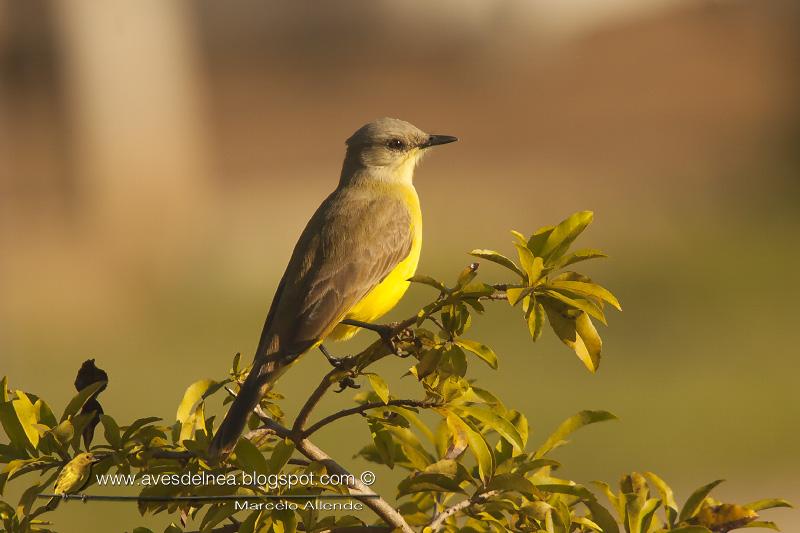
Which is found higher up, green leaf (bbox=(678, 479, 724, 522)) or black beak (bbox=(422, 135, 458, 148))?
black beak (bbox=(422, 135, 458, 148))

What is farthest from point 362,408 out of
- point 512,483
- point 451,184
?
point 451,184

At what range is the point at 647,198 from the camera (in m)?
23.5

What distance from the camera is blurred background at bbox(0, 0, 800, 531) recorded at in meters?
13.9

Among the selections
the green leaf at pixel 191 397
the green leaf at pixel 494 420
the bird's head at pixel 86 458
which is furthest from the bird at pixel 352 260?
the green leaf at pixel 494 420

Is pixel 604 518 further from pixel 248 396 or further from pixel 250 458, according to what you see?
pixel 248 396

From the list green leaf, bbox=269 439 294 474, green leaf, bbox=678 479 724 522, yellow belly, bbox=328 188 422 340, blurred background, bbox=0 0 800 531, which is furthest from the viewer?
blurred background, bbox=0 0 800 531

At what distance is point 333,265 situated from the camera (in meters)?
4.71

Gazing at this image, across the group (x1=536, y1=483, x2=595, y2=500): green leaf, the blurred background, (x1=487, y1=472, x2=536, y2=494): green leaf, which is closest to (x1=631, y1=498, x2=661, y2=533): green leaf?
(x1=536, y1=483, x2=595, y2=500): green leaf

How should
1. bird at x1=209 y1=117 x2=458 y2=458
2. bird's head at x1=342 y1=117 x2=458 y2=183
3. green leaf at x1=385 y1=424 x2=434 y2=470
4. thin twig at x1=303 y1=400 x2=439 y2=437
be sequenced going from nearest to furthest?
thin twig at x1=303 y1=400 x2=439 y2=437
green leaf at x1=385 y1=424 x2=434 y2=470
bird at x1=209 y1=117 x2=458 y2=458
bird's head at x1=342 y1=117 x2=458 y2=183

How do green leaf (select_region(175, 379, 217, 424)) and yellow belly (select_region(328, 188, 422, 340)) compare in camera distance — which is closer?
green leaf (select_region(175, 379, 217, 424))

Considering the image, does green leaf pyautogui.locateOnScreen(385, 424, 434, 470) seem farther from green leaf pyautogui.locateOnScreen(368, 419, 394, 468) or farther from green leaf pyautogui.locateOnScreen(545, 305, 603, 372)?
green leaf pyautogui.locateOnScreen(545, 305, 603, 372)

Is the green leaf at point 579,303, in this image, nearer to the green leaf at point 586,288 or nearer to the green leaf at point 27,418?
the green leaf at point 586,288

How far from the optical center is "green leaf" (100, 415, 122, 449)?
2932 millimetres

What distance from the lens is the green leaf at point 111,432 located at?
293 cm
